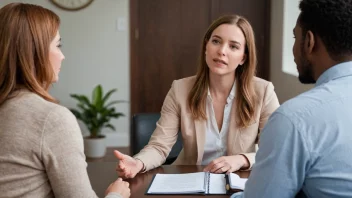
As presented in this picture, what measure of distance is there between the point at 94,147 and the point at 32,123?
334 cm

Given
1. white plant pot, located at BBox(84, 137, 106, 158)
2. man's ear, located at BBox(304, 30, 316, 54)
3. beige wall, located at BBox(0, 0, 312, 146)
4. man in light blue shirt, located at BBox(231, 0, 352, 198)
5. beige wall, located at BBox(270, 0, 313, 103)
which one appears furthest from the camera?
beige wall, located at BBox(0, 0, 312, 146)

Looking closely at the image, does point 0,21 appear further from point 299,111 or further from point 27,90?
point 299,111

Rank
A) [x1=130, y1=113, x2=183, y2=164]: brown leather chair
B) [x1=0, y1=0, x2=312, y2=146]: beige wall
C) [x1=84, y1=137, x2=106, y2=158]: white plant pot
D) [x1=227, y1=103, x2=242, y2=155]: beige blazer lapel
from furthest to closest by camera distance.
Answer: [x1=0, y1=0, x2=312, y2=146]: beige wall
[x1=84, y1=137, x2=106, y2=158]: white plant pot
[x1=130, y1=113, x2=183, y2=164]: brown leather chair
[x1=227, y1=103, x2=242, y2=155]: beige blazer lapel

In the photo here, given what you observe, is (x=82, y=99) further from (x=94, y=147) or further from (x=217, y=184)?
(x=217, y=184)

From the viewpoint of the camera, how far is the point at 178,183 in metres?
1.47

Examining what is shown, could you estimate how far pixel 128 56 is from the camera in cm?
467

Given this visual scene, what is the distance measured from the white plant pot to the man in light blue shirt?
3439 mm

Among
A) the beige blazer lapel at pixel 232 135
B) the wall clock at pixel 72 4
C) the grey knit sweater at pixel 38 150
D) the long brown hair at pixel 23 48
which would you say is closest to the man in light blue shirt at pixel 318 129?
the grey knit sweater at pixel 38 150

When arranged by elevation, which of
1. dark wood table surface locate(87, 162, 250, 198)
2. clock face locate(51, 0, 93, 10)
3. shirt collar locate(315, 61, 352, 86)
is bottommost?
dark wood table surface locate(87, 162, 250, 198)

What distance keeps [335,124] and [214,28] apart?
44.9 inches

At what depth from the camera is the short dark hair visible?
38.5 inches

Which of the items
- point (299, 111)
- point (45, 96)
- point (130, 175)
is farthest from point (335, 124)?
point (130, 175)

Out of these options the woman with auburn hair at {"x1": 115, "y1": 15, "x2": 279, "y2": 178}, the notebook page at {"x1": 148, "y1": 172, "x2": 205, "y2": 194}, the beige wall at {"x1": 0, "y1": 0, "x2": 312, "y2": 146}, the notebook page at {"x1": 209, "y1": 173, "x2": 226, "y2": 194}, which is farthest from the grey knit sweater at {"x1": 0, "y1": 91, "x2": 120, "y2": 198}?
the beige wall at {"x1": 0, "y1": 0, "x2": 312, "y2": 146}

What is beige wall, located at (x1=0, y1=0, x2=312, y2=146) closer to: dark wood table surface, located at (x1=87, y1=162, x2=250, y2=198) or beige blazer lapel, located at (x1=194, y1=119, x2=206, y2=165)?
beige blazer lapel, located at (x1=194, y1=119, x2=206, y2=165)
